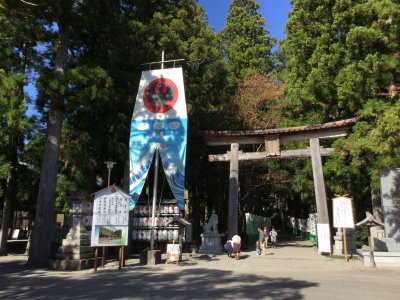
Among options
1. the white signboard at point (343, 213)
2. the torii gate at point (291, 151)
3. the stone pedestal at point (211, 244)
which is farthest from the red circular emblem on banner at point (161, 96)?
the white signboard at point (343, 213)

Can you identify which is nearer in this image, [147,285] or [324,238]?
[147,285]

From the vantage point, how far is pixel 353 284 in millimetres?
8789

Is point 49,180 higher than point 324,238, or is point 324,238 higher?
point 49,180

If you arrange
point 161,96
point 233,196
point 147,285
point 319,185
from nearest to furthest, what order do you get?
point 147,285 < point 161,96 < point 319,185 < point 233,196

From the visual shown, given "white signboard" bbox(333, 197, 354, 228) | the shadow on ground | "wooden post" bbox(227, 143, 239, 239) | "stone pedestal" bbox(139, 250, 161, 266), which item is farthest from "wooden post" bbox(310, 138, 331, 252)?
"stone pedestal" bbox(139, 250, 161, 266)

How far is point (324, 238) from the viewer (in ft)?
50.2

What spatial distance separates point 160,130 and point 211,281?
22.0 feet

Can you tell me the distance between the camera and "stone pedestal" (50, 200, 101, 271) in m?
11.8

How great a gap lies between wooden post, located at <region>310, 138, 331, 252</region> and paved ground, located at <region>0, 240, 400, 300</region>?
111 inches

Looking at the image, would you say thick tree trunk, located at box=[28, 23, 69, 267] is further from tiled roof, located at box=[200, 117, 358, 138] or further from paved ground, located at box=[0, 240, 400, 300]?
tiled roof, located at box=[200, 117, 358, 138]

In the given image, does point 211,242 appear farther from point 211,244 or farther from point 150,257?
point 150,257

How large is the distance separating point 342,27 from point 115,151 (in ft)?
37.3

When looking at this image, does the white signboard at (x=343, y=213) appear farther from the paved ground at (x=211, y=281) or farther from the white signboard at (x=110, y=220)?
Answer: the white signboard at (x=110, y=220)

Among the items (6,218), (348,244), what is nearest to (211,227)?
(348,244)
